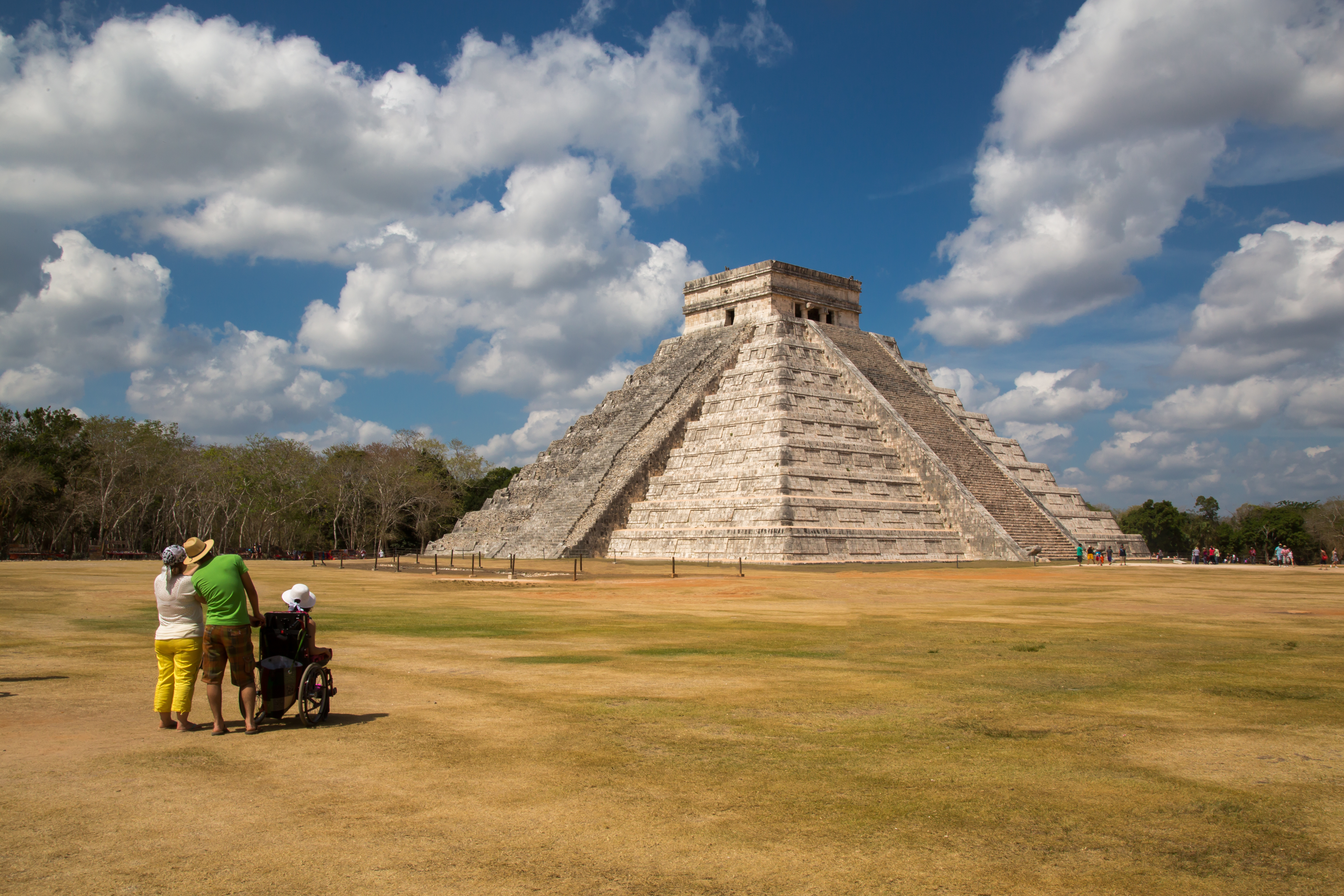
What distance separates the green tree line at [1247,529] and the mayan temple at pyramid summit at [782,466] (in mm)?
24615

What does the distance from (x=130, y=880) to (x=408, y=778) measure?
1.59m

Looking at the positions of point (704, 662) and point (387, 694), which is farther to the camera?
point (704, 662)

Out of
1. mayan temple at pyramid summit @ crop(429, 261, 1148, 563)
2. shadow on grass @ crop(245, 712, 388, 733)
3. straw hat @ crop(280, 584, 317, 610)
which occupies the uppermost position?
mayan temple at pyramid summit @ crop(429, 261, 1148, 563)

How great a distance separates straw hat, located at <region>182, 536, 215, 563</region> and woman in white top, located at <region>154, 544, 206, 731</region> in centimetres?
6


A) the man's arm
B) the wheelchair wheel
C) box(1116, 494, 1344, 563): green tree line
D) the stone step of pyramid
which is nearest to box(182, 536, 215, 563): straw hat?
the man's arm

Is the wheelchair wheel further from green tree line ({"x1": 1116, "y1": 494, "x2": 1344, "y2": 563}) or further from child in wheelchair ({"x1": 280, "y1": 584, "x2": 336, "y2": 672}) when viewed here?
green tree line ({"x1": 1116, "y1": 494, "x2": 1344, "y2": 563})

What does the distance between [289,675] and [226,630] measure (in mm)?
548

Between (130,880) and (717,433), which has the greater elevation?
(717,433)

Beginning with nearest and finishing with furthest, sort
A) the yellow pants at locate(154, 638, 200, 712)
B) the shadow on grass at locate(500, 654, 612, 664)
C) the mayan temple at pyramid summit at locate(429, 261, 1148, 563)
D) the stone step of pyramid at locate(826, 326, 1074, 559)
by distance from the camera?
the yellow pants at locate(154, 638, 200, 712)
the shadow on grass at locate(500, 654, 612, 664)
the mayan temple at pyramid summit at locate(429, 261, 1148, 563)
the stone step of pyramid at locate(826, 326, 1074, 559)

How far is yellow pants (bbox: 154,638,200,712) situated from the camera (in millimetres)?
6379

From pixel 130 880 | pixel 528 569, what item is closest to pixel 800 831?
pixel 130 880

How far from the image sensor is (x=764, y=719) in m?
6.62

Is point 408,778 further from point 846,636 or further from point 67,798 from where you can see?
point 846,636

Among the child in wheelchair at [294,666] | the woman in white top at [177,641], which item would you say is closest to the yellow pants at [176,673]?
the woman in white top at [177,641]
